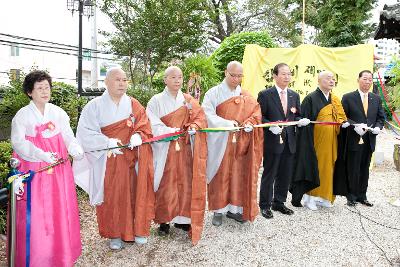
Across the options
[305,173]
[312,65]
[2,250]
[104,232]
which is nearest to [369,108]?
[305,173]

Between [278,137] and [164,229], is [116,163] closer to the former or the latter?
[164,229]

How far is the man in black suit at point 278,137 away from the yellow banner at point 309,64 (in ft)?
11.0

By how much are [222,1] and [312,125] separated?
58.7 ft

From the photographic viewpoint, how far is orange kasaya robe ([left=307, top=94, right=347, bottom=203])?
5168 mm

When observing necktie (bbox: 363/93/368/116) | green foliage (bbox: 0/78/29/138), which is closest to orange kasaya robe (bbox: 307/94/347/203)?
necktie (bbox: 363/93/368/116)

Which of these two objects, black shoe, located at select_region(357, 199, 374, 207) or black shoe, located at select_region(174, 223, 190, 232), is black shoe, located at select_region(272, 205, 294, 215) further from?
black shoe, located at select_region(174, 223, 190, 232)

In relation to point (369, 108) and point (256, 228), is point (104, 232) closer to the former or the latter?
point (256, 228)

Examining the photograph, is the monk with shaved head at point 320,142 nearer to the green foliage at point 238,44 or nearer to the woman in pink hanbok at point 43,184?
the woman in pink hanbok at point 43,184

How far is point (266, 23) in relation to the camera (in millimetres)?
21594

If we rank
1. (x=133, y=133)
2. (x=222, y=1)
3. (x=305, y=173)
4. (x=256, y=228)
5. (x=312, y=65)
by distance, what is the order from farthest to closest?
(x=222, y=1)
(x=312, y=65)
(x=305, y=173)
(x=256, y=228)
(x=133, y=133)

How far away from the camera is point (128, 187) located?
151 inches

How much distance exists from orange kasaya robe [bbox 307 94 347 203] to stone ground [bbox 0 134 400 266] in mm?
366

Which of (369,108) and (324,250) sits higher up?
(369,108)

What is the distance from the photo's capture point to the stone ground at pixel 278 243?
3773 mm
